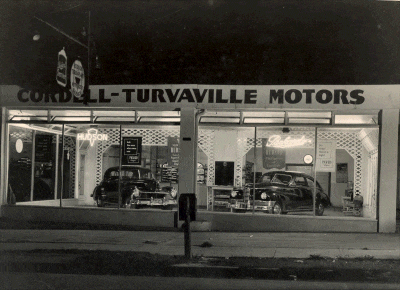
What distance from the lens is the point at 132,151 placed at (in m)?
15.8

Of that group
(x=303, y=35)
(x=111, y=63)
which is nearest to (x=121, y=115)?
(x=111, y=63)

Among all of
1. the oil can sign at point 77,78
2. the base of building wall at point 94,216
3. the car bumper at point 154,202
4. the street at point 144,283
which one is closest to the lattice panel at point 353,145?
the car bumper at point 154,202

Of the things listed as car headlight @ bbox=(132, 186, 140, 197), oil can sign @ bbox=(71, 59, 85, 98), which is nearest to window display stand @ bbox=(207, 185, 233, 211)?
car headlight @ bbox=(132, 186, 140, 197)

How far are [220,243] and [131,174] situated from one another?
4.31 metres

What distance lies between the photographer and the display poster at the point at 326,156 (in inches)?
588

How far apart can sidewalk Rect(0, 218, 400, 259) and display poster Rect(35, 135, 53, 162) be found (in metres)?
2.63

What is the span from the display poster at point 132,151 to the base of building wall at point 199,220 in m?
1.41

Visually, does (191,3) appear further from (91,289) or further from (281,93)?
(91,289)

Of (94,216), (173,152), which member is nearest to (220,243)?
(173,152)

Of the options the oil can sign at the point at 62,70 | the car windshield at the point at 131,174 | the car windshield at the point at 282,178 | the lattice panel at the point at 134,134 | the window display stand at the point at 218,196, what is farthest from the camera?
the car windshield at the point at 131,174

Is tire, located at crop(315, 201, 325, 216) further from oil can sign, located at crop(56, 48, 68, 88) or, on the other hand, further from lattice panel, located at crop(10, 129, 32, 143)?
lattice panel, located at crop(10, 129, 32, 143)

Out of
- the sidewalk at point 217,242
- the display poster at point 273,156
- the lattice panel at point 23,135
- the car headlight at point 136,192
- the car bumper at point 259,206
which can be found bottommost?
the sidewalk at point 217,242

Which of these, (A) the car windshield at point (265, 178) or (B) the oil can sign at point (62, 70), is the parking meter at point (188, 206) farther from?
(B) the oil can sign at point (62, 70)

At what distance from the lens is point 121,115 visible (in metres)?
15.9
